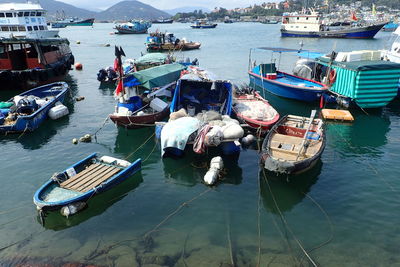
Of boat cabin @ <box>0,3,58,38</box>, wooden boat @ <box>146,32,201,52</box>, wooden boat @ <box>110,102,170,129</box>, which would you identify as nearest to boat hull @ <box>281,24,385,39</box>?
wooden boat @ <box>146,32,201,52</box>

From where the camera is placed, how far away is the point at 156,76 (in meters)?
21.1

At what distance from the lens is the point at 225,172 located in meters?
14.9

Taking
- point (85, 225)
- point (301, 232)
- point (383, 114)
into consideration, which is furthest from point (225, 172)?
point (383, 114)

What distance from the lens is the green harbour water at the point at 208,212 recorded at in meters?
10.0

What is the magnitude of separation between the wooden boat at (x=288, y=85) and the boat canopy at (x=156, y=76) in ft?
25.8

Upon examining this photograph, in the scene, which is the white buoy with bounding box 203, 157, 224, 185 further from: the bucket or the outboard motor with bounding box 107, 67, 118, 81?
the outboard motor with bounding box 107, 67, 118, 81

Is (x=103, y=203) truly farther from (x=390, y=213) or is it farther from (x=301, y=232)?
(x=390, y=213)

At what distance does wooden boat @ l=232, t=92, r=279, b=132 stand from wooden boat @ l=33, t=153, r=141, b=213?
26.7ft

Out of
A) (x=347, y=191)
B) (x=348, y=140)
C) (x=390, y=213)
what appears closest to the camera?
(x=390, y=213)

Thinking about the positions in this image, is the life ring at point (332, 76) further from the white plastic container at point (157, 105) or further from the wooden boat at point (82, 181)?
the wooden boat at point (82, 181)

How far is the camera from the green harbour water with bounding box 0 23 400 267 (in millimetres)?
10008

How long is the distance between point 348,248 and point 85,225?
9.94m

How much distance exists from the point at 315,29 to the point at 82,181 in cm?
8748

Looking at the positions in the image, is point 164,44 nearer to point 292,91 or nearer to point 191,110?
point 292,91
